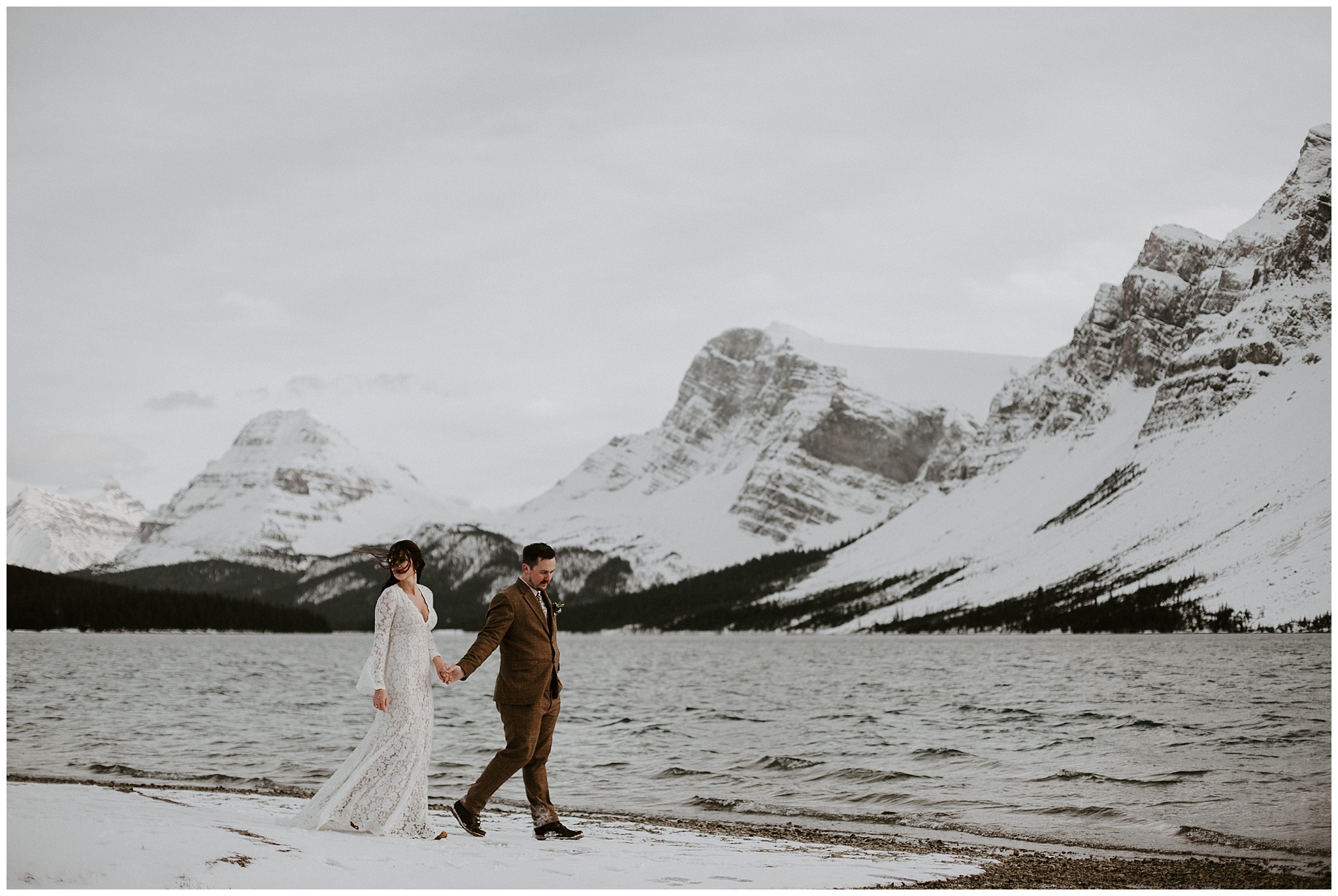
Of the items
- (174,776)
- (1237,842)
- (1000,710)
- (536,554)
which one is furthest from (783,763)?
(1000,710)

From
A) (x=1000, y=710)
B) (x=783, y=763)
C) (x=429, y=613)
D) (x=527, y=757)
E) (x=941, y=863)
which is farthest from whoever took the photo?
(x=1000, y=710)

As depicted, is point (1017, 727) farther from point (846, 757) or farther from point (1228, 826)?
point (1228, 826)

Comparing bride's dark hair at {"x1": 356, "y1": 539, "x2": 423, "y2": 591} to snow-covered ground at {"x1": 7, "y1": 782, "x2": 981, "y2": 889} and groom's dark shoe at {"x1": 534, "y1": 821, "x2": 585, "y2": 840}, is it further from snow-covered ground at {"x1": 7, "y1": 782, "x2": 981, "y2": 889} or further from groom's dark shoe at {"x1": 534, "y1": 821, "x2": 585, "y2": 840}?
groom's dark shoe at {"x1": 534, "y1": 821, "x2": 585, "y2": 840}

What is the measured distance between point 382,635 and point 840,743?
21.7 m

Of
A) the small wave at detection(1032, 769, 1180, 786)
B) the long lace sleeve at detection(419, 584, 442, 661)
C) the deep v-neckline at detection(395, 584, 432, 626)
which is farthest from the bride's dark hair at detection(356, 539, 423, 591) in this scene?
the small wave at detection(1032, 769, 1180, 786)

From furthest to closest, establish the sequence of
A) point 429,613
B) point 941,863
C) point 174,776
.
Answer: point 174,776, point 941,863, point 429,613

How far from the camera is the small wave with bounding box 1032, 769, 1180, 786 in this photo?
78.1 feet

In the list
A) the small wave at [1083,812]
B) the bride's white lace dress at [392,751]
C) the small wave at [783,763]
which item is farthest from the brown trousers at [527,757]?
the small wave at [783,763]

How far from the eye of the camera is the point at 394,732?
13.2m

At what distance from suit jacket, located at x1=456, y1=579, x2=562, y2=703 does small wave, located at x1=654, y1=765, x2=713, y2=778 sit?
1265 cm

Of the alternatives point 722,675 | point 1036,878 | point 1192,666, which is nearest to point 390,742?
point 1036,878

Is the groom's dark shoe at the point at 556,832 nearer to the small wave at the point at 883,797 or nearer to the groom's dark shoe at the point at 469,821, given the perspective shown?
the groom's dark shoe at the point at 469,821

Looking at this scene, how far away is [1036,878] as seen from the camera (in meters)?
12.8

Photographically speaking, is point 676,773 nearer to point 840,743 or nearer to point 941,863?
point 840,743
